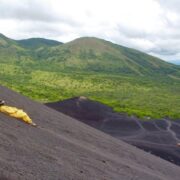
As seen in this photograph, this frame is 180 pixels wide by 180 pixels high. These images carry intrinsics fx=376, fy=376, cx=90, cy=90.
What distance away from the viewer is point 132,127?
1619 inches

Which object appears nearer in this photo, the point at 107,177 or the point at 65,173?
the point at 65,173

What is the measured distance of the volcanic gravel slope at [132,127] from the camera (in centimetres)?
3159

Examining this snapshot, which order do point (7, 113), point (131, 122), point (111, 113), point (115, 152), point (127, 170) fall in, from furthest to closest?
point (111, 113) → point (131, 122) → point (115, 152) → point (7, 113) → point (127, 170)

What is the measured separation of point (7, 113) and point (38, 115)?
5066mm

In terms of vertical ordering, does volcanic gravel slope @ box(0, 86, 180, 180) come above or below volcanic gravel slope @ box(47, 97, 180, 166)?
above

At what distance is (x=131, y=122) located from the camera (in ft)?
142

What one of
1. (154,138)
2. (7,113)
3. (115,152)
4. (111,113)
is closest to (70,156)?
(7,113)

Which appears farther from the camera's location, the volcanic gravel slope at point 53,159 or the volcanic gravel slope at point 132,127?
the volcanic gravel slope at point 132,127

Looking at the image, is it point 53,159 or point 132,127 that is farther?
point 132,127

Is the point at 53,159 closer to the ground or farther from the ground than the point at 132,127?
farther from the ground

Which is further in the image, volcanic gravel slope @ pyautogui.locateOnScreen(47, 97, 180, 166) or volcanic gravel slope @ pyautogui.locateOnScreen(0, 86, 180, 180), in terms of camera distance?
volcanic gravel slope @ pyautogui.locateOnScreen(47, 97, 180, 166)

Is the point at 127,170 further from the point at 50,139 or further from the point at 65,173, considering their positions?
the point at 65,173

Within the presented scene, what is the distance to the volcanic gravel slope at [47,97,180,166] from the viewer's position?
1244 inches

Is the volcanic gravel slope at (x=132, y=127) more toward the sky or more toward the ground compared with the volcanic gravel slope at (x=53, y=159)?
more toward the ground
